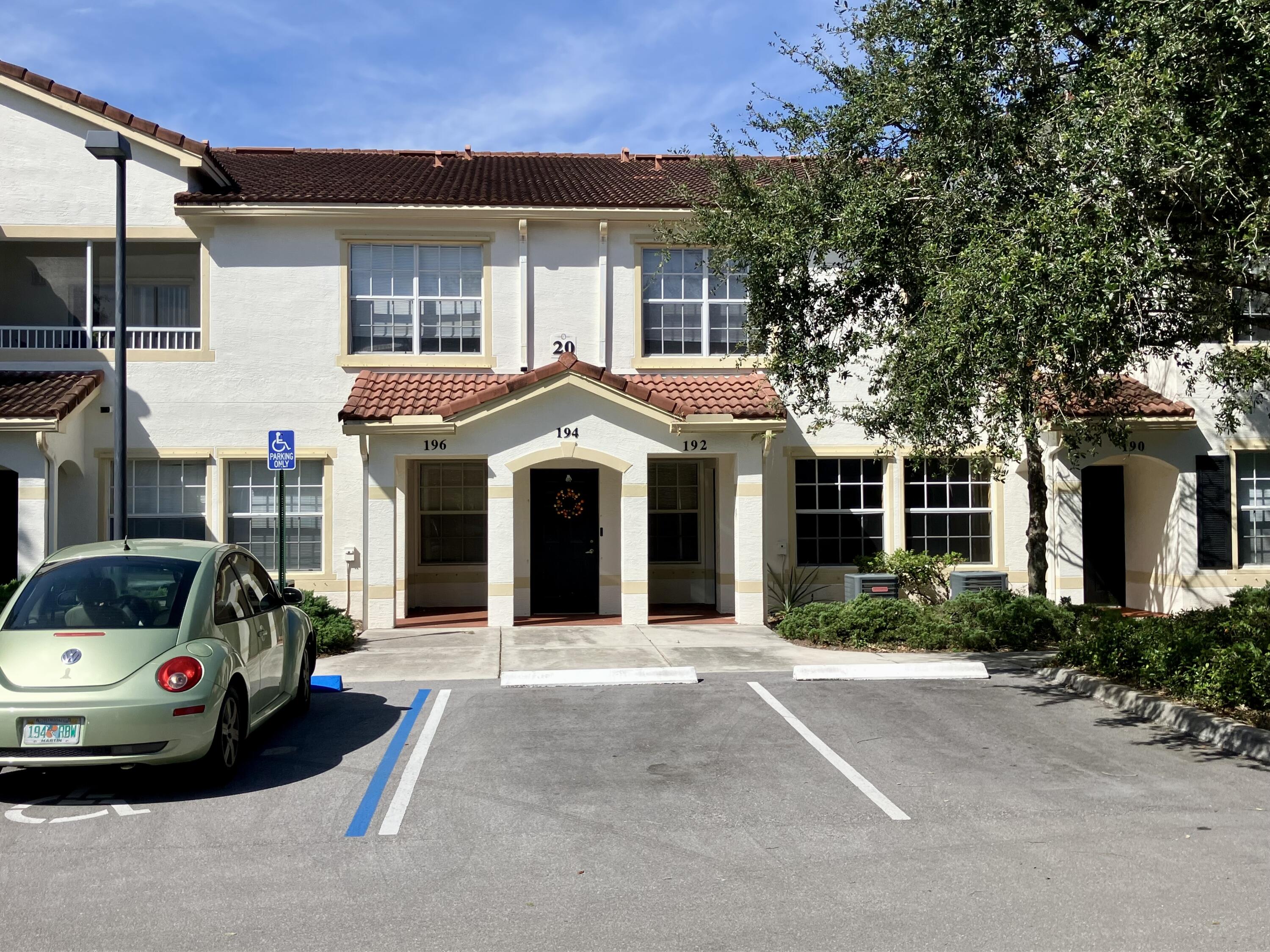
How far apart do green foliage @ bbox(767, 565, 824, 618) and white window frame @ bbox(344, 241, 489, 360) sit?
19.1ft

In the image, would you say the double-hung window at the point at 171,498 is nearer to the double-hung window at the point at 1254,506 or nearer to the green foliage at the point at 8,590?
the green foliage at the point at 8,590

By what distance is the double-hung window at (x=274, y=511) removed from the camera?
1769cm

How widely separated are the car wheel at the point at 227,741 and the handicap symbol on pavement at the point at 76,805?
0.51 meters

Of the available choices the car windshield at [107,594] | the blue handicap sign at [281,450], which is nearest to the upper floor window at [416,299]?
the blue handicap sign at [281,450]

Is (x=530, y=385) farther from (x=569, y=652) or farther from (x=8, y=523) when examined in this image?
(x=8, y=523)

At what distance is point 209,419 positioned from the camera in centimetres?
1756

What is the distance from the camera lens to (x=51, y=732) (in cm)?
715

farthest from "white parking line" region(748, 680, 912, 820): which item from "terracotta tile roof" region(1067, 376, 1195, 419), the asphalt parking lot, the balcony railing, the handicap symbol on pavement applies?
the balcony railing

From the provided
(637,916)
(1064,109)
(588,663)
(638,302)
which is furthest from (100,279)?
(637,916)

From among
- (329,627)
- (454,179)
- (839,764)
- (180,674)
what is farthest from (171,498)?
(839,764)

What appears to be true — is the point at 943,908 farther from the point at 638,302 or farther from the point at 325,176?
the point at 325,176

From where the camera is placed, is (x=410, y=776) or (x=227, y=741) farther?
(x=410, y=776)

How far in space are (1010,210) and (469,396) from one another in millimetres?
8768

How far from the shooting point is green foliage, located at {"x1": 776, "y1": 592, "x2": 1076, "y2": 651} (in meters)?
14.1
